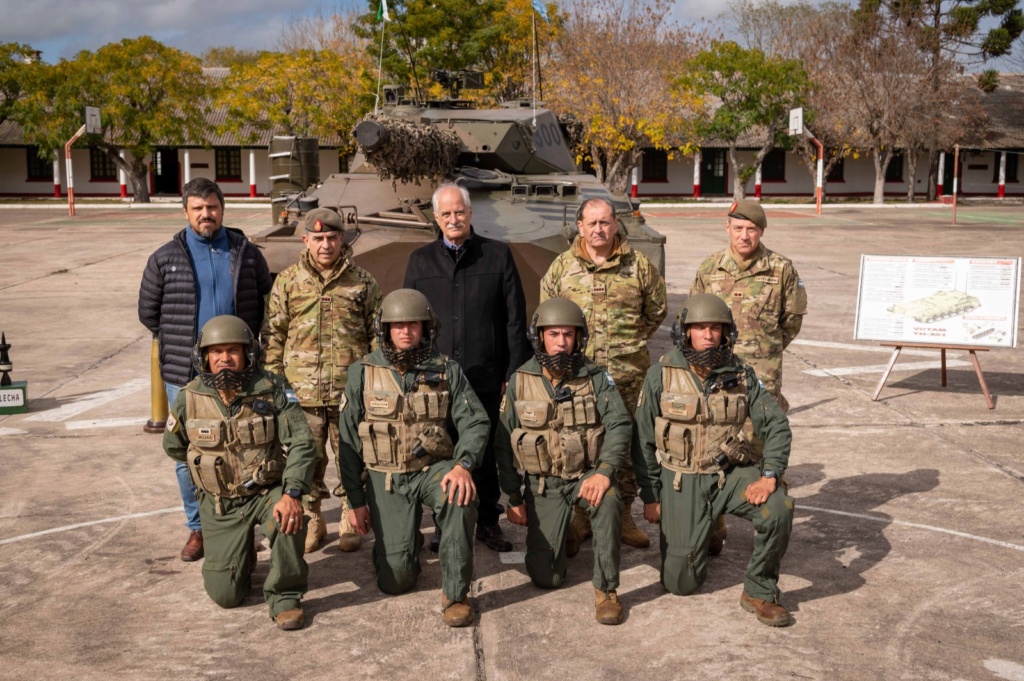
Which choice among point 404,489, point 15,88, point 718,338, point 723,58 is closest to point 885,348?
point 718,338

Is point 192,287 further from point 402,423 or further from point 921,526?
point 921,526

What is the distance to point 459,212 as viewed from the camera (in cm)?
614

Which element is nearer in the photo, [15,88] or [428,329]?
[428,329]

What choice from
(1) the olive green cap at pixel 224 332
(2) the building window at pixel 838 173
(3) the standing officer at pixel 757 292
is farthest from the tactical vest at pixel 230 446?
(2) the building window at pixel 838 173

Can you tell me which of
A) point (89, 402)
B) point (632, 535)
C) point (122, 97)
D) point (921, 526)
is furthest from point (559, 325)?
point (122, 97)

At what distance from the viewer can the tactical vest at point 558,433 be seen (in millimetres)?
5637

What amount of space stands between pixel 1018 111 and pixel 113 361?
5041cm

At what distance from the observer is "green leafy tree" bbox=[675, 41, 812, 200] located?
44188mm

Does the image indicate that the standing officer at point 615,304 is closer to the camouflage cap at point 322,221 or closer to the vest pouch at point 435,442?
the vest pouch at point 435,442

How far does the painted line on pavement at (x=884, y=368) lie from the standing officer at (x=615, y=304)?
17.4 ft

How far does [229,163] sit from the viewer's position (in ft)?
166

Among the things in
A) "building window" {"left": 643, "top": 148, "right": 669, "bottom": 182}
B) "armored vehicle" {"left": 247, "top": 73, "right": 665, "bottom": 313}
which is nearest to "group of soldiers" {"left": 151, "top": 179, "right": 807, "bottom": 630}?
"armored vehicle" {"left": 247, "top": 73, "right": 665, "bottom": 313}

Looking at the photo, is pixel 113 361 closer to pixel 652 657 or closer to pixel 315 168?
pixel 315 168

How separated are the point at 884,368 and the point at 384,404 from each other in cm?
742
